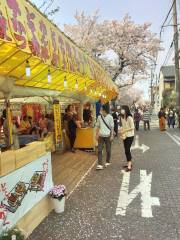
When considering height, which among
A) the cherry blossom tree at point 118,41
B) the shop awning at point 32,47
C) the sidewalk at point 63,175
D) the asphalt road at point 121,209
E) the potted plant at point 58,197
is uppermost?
the cherry blossom tree at point 118,41

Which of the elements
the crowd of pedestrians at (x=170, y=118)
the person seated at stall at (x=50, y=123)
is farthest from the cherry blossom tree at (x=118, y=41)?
the person seated at stall at (x=50, y=123)

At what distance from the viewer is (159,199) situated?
6.85 m

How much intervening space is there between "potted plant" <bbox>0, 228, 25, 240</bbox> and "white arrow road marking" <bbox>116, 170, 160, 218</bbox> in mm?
2277

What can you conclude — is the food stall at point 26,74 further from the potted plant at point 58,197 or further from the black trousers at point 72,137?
the black trousers at point 72,137

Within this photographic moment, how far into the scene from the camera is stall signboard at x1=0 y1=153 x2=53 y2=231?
14.5 ft

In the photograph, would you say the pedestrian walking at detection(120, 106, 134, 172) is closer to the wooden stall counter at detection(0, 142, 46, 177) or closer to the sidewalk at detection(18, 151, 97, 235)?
the sidewalk at detection(18, 151, 97, 235)

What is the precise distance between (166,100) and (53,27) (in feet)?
201

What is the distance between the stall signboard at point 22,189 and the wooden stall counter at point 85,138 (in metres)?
7.97

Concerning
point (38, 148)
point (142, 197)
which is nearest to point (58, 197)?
point (38, 148)

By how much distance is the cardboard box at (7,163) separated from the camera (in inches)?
171

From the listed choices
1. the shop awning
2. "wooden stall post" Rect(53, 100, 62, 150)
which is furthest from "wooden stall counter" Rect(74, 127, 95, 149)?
the shop awning

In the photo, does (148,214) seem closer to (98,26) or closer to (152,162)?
(152,162)

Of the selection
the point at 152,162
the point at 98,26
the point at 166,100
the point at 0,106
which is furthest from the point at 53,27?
the point at 166,100

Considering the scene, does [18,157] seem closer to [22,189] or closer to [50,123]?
[22,189]
